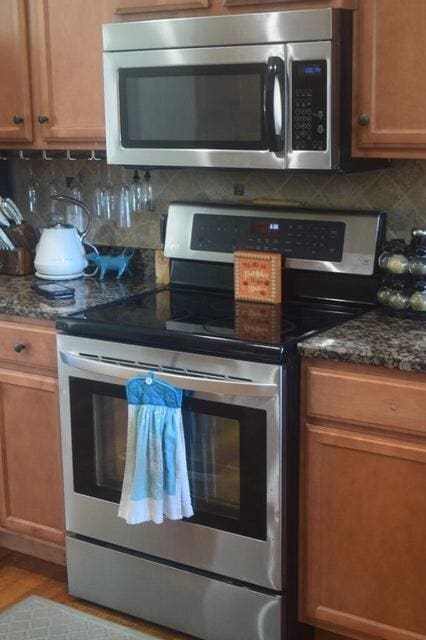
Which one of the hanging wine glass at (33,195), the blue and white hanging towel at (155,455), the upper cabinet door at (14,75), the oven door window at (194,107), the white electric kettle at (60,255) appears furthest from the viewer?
the hanging wine glass at (33,195)

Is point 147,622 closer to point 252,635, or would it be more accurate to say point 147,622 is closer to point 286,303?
point 252,635

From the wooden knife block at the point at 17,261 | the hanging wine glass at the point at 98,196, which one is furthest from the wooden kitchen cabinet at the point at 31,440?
the hanging wine glass at the point at 98,196

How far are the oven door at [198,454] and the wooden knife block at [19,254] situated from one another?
2.39 feet

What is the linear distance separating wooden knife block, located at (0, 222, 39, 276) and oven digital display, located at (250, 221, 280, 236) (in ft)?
2.85

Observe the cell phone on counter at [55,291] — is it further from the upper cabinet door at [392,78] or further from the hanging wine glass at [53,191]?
the upper cabinet door at [392,78]

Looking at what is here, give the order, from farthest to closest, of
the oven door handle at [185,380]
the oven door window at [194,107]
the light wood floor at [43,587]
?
1. the light wood floor at [43,587]
2. the oven door window at [194,107]
3. the oven door handle at [185,380]

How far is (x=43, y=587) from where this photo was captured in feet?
9.41

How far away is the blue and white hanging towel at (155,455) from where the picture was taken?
236 cm

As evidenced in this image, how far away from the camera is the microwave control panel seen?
2.39 m

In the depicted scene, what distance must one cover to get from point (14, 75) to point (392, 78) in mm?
1297

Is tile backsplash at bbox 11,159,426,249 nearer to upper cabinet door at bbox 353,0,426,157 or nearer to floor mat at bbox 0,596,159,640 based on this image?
upper cabinet door at bbox 353,0,426,157

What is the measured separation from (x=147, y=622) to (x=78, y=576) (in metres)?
0.25

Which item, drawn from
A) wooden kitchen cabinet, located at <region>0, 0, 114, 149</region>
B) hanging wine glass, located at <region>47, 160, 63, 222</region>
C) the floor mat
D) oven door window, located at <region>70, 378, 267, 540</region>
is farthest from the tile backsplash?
the floor mat

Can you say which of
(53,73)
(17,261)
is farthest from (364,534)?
(53,73)
